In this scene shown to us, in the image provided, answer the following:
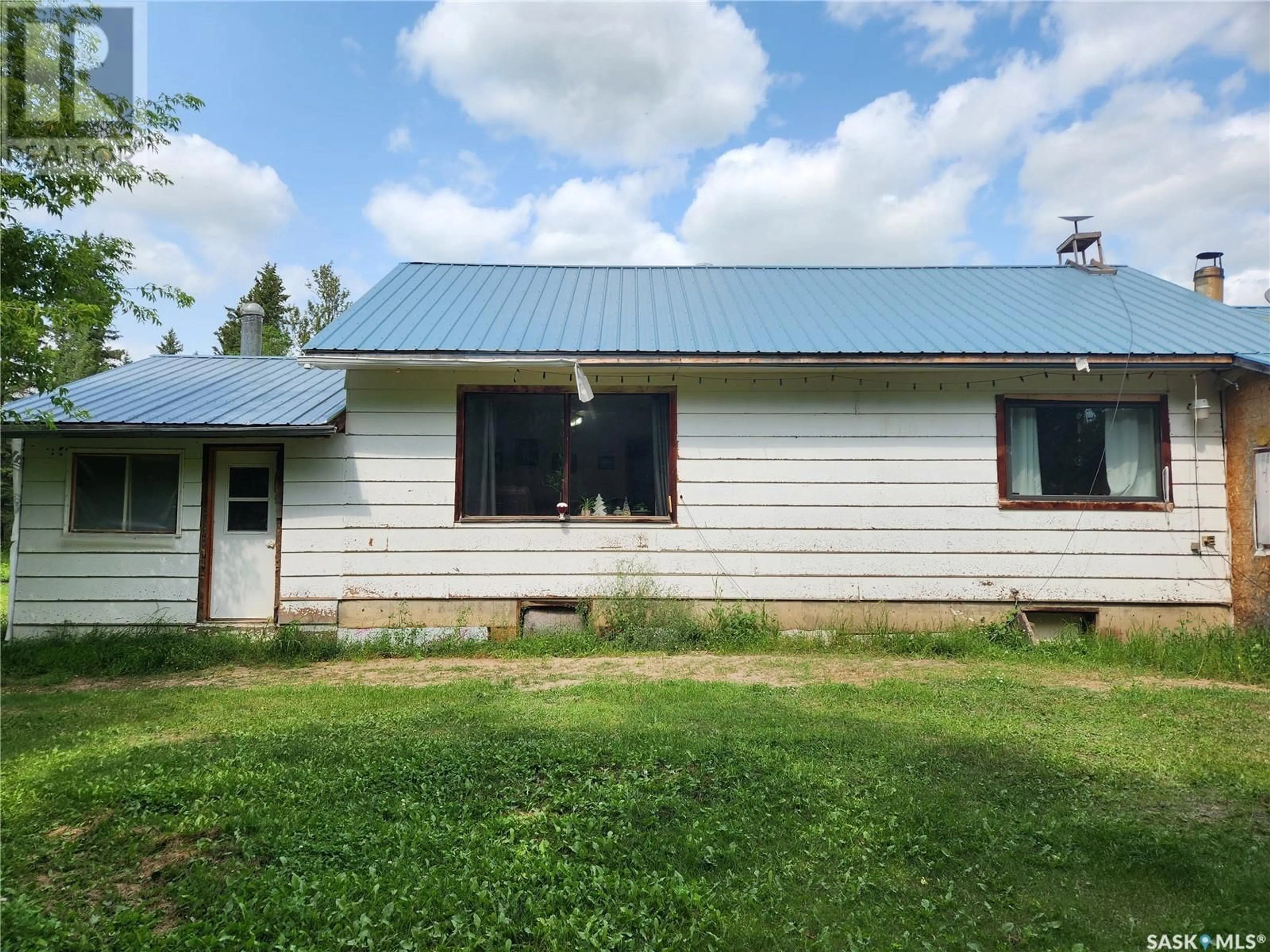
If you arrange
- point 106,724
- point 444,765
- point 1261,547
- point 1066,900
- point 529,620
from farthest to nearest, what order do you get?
1. point 529,620
2. point 1261,547
3. point 106,724
4. point 444,765
5. point 1066,900

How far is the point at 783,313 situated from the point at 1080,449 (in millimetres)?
3739

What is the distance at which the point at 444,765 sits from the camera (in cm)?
400

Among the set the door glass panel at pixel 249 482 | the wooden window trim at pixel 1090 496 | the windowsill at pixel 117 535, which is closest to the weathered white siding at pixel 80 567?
the windowsill at pixel 117 535

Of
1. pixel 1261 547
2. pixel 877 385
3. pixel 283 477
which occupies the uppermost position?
pixel 877 385

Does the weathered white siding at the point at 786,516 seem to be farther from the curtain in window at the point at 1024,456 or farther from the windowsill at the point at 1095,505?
the curtain in window at the point at 1024,456

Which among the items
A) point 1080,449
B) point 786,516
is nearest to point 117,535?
point 786,516

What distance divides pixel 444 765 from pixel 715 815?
5.15 ft

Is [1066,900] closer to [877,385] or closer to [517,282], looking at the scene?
[877,385]

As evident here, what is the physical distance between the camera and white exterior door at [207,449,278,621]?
815cm

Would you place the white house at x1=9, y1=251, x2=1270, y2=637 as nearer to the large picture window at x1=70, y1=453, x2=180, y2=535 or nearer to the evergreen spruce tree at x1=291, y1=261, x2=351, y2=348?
the large picture window at x1=70, y1=453, x2=180, y2=535

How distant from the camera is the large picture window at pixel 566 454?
8.13m

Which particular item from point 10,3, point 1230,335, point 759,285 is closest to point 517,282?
point 759,285

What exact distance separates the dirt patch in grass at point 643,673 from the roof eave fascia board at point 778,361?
3.07m

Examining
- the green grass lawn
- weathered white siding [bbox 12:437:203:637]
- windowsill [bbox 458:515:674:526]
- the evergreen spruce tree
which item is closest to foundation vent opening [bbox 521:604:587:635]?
windowsill [bbox 458:515:674:526]
